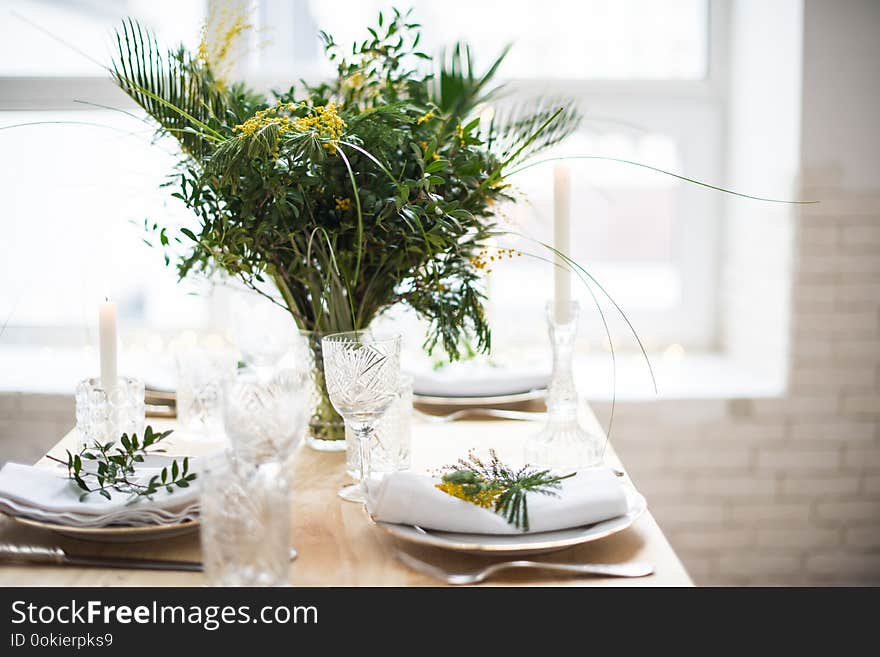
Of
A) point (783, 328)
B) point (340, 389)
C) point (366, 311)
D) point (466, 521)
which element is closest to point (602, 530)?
point (466, 521)

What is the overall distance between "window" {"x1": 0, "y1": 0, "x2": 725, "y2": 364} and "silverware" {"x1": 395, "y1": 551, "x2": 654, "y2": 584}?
5.94 ft

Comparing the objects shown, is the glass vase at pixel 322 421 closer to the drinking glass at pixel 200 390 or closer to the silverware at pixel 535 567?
the drinking glass at pixel 200 390

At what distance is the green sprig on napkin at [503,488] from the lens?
978 mm

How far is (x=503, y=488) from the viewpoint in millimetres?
1020

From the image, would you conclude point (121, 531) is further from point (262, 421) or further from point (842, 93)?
point (842, 93)

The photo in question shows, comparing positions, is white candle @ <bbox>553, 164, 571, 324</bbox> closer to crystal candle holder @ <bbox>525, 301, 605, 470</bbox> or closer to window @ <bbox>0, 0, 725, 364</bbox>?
crystal candle holder @ <bbox>525, 301, 605, 470</bbox>

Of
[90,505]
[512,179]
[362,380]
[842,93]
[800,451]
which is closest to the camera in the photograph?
[90,505]

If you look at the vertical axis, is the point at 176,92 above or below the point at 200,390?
above

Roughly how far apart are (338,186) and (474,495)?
1.52ft

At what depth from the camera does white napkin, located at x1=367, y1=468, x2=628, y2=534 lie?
96cm

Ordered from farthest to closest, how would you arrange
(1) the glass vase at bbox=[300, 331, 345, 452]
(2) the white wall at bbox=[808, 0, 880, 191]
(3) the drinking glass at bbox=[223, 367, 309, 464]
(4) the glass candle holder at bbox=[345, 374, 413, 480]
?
(2) the white wall at bbox=[808, 0, 880, 191]
(1) the glass vase at bbox=[300, 331, 345, 452]
(4) the glass candle holder at bbox=[345, 374, 413, 480]
(3) the drinking glass at bbox=[223, 367, 309, 464]

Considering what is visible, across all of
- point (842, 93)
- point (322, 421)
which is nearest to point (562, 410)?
point (322, 421)

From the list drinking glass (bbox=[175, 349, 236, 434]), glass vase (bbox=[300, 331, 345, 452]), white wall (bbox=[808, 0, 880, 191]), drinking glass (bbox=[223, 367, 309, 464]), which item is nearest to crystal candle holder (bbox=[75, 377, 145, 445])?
drinking glass (bbox=[175, 349, 236, 434])

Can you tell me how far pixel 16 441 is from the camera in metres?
2.59
